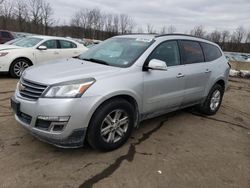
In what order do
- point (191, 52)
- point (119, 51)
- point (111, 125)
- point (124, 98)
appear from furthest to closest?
point (191, 52), point (119, 51), point (124, 98), point (111, 125)

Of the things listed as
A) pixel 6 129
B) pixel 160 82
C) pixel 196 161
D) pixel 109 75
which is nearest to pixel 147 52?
pixel 160 82

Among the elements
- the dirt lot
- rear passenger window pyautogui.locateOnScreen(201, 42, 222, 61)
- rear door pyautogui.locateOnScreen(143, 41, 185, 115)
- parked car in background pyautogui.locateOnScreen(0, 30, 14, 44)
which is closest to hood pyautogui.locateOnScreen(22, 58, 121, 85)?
rear door pyautogui.locateOnScreen(143, 41, 185, 115)

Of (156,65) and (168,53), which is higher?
(168,53)

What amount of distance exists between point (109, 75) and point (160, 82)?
997 mm

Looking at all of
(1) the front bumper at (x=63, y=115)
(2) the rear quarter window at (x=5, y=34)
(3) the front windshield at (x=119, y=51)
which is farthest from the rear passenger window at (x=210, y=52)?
(2) the rear quarter window at (x=5, y=34)

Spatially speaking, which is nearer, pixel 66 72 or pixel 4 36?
pixel 66 72

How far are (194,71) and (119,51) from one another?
4.95 feet

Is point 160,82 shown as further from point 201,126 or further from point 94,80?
point 201,126

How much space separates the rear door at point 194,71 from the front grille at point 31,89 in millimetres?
2563

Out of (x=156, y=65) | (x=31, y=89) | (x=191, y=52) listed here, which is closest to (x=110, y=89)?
(x=156, y=65)

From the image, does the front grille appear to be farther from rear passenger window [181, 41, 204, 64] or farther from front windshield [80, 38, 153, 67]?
rear passenger window [181, 41, 204, 64]

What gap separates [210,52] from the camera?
5.71 m

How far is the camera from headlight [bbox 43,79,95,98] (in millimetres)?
3236

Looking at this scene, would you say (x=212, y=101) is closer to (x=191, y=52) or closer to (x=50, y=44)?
(x=191, y=52)
